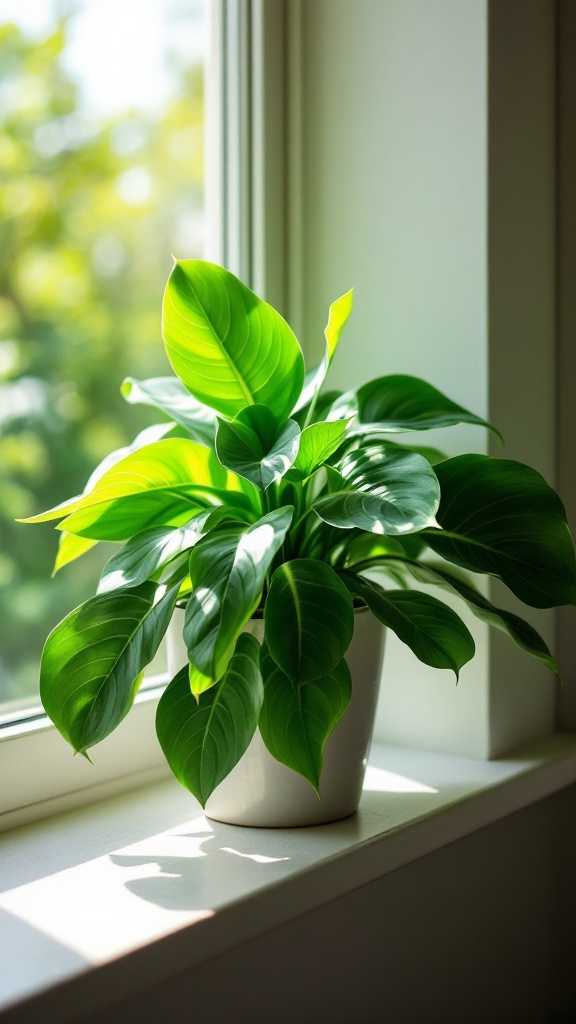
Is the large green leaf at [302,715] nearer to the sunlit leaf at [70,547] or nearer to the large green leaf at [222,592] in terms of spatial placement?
the large green leaf at [222,592]

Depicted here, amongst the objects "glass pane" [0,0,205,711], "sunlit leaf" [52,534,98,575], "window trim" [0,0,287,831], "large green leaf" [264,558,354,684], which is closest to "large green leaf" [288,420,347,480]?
"large green leaf" [264,558,354,684]

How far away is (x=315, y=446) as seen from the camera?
2.89 feet

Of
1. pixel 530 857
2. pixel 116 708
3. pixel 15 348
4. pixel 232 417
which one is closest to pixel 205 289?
pixel 232 417

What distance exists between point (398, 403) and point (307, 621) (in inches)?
13.4

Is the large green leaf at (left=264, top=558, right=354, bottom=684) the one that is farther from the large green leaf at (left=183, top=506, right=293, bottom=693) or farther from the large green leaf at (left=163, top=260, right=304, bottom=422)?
the large green leaf at (left=163, top=260, right=304, bottom=422)

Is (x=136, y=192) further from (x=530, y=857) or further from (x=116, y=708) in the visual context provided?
(x=530, y=857)

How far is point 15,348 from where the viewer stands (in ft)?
3.48

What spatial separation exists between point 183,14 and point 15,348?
0.54 meters

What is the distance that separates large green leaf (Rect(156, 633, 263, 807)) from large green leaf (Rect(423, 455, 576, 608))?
0.22 m

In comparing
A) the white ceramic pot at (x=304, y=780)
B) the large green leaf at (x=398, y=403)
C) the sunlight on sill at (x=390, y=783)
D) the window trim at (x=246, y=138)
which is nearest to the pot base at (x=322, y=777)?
the white ceramic pot at (x=304, y=780)

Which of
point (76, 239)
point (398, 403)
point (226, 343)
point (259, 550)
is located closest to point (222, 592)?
point (259, 550)

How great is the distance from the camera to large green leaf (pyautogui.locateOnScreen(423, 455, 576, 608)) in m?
0.86

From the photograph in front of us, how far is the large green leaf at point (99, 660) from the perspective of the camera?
84 cm

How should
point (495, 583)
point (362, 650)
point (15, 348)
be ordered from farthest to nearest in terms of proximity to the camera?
point (495, 583), point (15, 348), point (362, 650)
